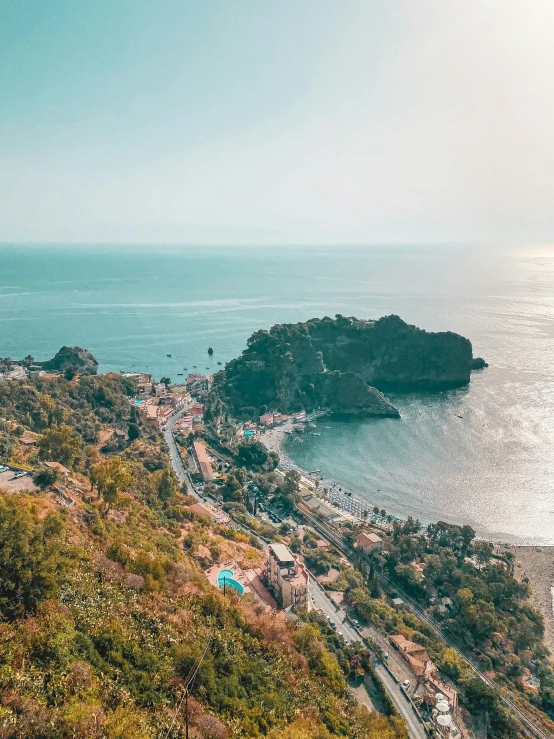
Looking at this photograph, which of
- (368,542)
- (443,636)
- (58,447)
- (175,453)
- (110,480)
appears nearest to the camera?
(110,480)

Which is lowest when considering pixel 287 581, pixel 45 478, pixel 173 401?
pixel 173 401

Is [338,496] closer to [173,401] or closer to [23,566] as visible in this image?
[173,401]

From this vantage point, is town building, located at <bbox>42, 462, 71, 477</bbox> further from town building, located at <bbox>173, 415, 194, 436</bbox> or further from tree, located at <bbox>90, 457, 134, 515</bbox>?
town building, located at <bbox>173, 415, 194, 436</bbox>

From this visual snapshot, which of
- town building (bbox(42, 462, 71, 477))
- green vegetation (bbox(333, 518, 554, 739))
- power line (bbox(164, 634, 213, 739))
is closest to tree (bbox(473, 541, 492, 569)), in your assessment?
green vegetation (bbox(333, 518, 554, 739))

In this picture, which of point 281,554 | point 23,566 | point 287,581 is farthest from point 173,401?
point 23,566

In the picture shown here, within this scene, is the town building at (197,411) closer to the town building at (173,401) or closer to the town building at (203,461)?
the town building at (173,401)

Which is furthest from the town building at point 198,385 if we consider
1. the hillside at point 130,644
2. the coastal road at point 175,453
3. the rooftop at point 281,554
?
the hillside at point 130,644
